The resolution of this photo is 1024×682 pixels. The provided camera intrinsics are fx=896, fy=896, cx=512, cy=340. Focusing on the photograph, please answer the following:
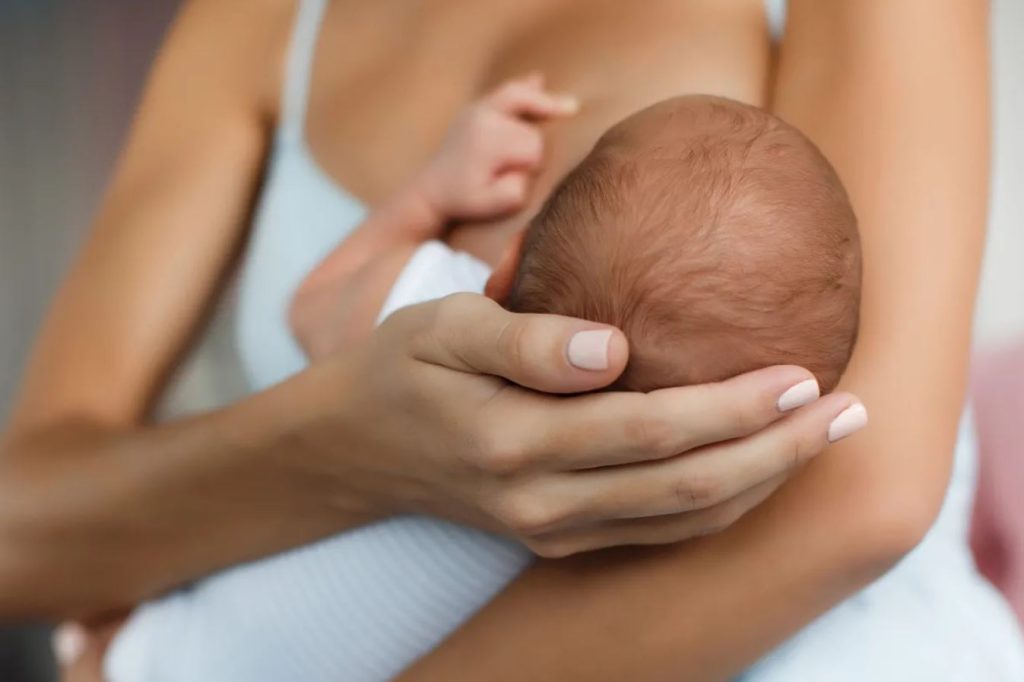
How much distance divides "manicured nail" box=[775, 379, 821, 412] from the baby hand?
344mm

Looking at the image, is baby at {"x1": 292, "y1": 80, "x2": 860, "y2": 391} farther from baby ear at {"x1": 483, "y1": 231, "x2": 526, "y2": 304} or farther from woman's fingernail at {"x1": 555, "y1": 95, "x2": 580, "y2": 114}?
woman's fingernail at {"x1": 555, "y1": 95, "x2": 580, "y2": 114}

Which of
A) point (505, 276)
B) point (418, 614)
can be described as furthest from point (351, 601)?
point (505, 276)

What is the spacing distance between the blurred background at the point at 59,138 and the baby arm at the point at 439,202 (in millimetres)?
600

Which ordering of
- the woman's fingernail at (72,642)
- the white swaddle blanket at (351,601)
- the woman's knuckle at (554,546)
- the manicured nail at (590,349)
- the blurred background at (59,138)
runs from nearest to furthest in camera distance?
the manicured nail at (590,349)
the woman's knuckle at (554,546)
the white swaddle blanket at (351,601)
the woman's fingernail at (72,642)
the blurred background at (59,138)

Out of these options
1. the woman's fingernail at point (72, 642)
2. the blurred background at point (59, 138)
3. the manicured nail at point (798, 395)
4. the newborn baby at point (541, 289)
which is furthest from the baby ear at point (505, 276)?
the blurred background at point (59, 138)

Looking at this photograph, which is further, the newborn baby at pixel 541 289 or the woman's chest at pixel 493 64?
the woman's chest at pixel 493 64

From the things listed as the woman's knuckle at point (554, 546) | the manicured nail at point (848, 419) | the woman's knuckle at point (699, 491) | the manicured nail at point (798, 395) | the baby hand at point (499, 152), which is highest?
the baby hand at point (499, 152)

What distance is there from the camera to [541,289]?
527 mm

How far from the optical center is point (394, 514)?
64 centimetres

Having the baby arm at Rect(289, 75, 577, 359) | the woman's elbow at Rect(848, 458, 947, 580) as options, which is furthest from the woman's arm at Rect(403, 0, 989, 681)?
the baby arm at Rect(289, 75, 577, 359)

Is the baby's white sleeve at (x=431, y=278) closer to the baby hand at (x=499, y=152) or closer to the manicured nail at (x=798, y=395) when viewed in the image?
the baby hand at (x=499, y=152)

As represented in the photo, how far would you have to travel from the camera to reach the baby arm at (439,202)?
71 centimetres

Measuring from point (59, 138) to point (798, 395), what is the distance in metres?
1.35

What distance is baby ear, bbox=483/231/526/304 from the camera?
58 cm
